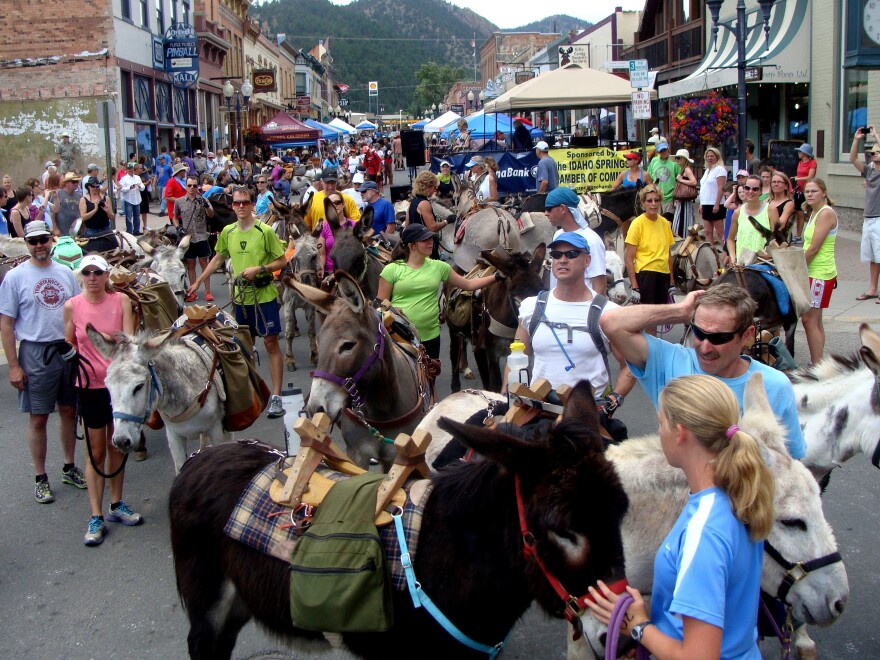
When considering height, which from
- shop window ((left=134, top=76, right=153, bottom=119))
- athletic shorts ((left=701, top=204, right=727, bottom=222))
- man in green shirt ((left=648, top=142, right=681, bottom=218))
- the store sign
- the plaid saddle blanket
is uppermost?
the store sign

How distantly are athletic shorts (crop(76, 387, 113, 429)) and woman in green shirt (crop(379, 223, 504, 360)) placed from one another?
2355 millimetres

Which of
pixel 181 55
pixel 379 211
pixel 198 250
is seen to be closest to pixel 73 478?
pixel 379 211

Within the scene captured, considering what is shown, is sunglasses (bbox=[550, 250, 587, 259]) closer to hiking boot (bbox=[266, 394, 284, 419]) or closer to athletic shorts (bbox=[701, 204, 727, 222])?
hiking boot (bbox=[266, 394, 284, 419])

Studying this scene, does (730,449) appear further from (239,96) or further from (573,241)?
(239,96)

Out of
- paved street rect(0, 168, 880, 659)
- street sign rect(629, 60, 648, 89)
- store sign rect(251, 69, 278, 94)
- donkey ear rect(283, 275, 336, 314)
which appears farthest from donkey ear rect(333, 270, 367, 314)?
store sign rect(251, 69, 278, 94)

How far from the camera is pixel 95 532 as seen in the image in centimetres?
584

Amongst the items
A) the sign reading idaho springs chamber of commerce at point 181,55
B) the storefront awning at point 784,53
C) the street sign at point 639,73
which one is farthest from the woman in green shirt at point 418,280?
the sign reading idaho springs chamber of commerce at point 181,55

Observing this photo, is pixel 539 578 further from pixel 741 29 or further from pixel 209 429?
pixel 741 29

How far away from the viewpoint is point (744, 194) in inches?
387

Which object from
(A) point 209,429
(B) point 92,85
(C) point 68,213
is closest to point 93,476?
(A) point 209,429

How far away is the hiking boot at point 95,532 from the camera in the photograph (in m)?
5.80

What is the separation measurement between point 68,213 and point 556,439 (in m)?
15.3

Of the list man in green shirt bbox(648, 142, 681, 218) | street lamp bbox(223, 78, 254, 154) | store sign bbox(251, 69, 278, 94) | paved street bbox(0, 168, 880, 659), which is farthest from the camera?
store sign bbox(251, 69, 278, 94)

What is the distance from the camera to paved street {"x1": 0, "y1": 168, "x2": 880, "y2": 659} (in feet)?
14.8
